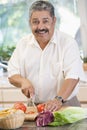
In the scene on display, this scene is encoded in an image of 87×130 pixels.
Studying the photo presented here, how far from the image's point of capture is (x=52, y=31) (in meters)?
2.04

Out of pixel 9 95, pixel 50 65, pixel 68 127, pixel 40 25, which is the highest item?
pixel 40 25

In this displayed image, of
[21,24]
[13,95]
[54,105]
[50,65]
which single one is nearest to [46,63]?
[50,65]

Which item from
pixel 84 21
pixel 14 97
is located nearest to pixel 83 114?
pixel 14 97

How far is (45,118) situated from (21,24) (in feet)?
7.64

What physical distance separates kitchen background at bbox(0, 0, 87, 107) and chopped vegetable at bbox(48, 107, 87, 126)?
4.89 feet

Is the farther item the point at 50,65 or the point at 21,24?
the point at 21,24

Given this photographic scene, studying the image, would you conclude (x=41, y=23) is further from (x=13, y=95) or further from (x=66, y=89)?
(x=13, y=95)

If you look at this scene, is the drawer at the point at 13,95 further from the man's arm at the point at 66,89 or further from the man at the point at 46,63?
the man's arm at the point at 66,89

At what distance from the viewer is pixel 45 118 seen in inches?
63.5

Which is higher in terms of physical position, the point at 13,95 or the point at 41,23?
the point at 41,23

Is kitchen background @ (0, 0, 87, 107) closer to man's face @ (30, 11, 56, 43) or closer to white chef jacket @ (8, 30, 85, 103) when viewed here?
white chef jacket @ (8, 30, 85, 103)

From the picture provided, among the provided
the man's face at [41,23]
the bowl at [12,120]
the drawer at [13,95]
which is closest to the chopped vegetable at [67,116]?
the bowl at [12,120]

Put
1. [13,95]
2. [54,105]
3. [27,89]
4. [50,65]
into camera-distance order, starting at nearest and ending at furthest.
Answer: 1. [54,105]
2. [27,89]
3. [50,65]
4. [13,95]

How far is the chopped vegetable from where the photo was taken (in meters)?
1.59
